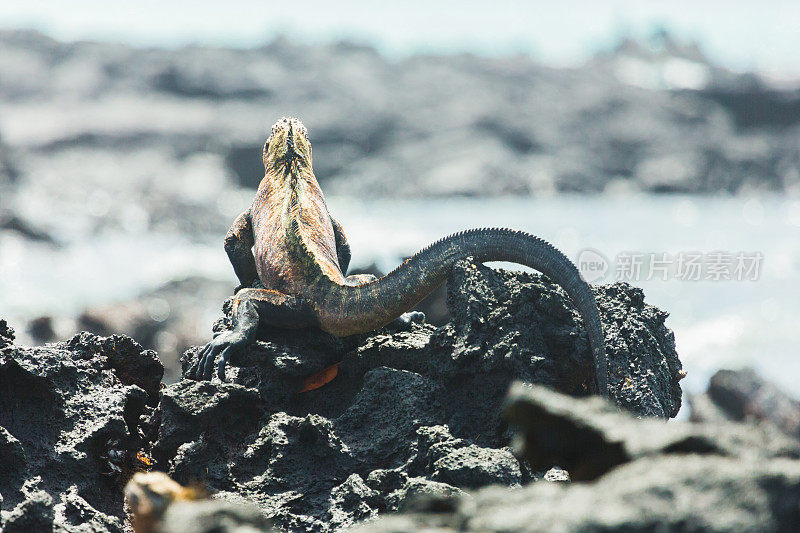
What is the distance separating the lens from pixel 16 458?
3883 millimetres

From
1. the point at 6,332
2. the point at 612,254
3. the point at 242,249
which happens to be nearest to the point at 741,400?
the point at 242,249

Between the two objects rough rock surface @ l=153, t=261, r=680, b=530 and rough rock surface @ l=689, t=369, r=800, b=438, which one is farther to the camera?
rough rock surface @ l=689, t=369, r=800, b=438

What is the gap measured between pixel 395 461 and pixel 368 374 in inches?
25.5

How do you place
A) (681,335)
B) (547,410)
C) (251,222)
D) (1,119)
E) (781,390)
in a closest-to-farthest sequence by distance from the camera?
(547,410) → (251,222) → (781,390) → (681,335) → (1,119)

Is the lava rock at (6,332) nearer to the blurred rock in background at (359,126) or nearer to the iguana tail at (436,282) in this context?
the iguana tail at (436,282)

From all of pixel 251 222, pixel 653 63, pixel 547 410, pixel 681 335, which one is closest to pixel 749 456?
pixel 547 410

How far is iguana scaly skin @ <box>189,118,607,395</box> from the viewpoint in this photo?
15.4 ft

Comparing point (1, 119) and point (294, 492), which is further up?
point (1, 119)

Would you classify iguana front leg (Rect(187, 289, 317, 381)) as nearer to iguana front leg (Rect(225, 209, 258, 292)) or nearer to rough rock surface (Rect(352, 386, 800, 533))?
iguana front leg (Rect(225, 209, 258, 292))

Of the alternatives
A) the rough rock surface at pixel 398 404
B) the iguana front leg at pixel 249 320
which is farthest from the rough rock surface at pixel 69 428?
the iguana front leg at pixel 249 320

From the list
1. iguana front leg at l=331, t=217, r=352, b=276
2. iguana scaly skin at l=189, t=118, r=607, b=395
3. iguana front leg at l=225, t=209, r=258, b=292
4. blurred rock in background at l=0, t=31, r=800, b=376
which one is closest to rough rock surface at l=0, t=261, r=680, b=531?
iguana scaly skin at l=189, t=118, r=607, b=395

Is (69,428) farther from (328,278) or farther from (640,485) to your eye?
(640,485)

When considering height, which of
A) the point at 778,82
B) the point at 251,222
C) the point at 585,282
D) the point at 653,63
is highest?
the point at 653,63

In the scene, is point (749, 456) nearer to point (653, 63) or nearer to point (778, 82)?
point (778, 82)
